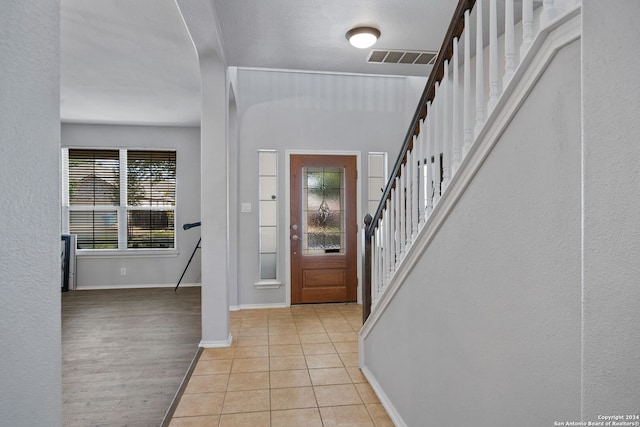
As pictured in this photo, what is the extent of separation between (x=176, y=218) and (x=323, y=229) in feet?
8.84

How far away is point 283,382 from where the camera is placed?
2.63m

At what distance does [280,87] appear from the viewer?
4676 millimetres

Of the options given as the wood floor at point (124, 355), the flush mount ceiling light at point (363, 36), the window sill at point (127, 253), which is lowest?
A: the wood floor at point (124, 355)

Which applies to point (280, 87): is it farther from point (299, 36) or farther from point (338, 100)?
Result: point (299, 36)

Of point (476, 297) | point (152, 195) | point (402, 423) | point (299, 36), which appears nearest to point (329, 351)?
point (402, 423)

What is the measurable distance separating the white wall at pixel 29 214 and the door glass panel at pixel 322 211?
13.4 feet

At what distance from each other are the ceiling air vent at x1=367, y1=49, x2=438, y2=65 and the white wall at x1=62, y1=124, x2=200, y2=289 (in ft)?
12.0

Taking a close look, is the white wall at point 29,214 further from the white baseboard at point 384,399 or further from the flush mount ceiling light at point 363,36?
the flush mount ceiling light at point 363,36

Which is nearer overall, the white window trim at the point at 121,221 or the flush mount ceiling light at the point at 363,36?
the flush mount ceiling light at the point at 363,36

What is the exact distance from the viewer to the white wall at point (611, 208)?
599mm

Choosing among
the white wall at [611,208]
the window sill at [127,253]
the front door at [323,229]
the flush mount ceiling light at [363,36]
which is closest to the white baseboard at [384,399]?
the white wall at [611,208]

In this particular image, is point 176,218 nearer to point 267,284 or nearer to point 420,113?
point 267,284

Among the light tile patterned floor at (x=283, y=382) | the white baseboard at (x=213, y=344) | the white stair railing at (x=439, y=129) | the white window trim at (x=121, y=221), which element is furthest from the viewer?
the white window trim at (x=121, y=221)

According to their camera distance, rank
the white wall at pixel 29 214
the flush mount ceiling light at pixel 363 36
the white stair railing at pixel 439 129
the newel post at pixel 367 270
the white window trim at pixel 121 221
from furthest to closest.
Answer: the white window trim at pixel 121 221 < the flush mount ceiling light at pixel 363 36 < the newel post at pixel 367 270 < the white stair railing at pixel 439 129 < the white wall at pixel 29 214
